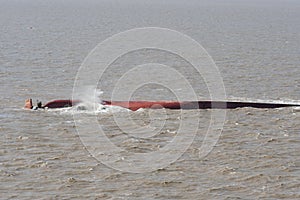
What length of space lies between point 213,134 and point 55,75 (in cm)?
1940

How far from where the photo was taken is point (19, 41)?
73.6 metres

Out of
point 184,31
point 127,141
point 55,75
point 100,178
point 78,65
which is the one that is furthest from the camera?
point 184,31

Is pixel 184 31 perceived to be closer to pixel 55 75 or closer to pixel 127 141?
pixel 55 75

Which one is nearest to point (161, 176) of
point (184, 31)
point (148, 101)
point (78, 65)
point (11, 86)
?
point (148, 101)

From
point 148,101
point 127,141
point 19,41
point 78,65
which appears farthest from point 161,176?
point 19,41

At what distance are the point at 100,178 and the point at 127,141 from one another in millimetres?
5241

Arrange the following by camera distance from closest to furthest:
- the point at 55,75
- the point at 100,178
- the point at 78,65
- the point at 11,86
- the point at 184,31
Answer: the point at 100,178 → the point at 11,86 → the point at 55,75 → the point at 78,65 → the point at 184,31

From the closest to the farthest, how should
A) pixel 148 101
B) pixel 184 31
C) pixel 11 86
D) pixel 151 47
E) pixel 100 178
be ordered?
pixel 100 178, pixel 148 101, pixel 11 86, pixel 151 47, pixel 184 31

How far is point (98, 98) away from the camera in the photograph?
38.6 meters

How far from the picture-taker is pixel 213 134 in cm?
3111

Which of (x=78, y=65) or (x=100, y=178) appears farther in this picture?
(x=78, y=65)

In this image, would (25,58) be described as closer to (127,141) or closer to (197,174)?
(127,141)

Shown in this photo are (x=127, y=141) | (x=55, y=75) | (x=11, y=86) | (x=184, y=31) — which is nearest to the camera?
(x=127, y=141)

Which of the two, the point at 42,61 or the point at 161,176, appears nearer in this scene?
the point at 161,176
